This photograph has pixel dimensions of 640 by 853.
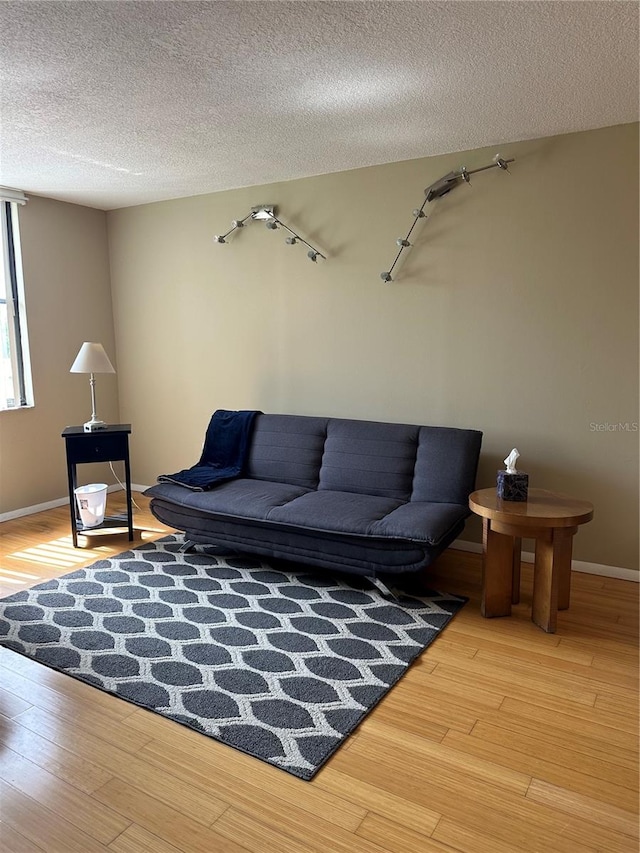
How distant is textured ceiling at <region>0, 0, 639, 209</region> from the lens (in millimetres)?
2029

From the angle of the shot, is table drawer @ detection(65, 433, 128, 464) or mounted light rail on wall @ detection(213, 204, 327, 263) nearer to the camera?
table drawer @ detection(65, 433, 128, 464)

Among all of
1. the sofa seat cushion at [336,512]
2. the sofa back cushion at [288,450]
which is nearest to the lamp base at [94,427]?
the sofa back cushion at [288,450]

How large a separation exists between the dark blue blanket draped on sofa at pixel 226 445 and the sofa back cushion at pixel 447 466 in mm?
1223

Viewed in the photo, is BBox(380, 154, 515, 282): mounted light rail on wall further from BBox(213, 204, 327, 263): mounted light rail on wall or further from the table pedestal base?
the table pedestal base

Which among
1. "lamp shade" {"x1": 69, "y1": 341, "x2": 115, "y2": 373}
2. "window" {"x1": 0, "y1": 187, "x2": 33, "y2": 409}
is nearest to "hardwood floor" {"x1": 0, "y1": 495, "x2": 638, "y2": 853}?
"lamp shade" {"x1": 69, "y1": 341, "x2": 115, "y2": 373}

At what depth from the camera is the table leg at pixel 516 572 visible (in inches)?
114

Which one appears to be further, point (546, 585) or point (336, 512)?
point (336, 512)

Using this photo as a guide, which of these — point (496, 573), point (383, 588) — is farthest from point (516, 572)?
point (383, 588)

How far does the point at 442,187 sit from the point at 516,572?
7.32ft

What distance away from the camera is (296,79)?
2.50m

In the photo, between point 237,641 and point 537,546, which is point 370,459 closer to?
point 537,546

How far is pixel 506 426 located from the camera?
3592 millimetres

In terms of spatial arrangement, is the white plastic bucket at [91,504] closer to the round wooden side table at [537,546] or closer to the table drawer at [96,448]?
the table drawer at [96,448]

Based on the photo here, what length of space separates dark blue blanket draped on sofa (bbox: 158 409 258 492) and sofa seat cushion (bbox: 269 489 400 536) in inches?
28.3
